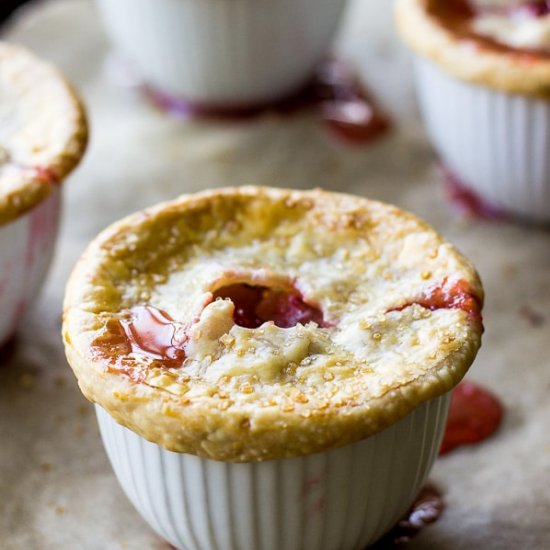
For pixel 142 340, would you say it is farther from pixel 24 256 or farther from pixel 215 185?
pixel 215 185

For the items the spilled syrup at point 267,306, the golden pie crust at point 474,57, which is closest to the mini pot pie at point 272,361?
the spilled syrup at point 267,306

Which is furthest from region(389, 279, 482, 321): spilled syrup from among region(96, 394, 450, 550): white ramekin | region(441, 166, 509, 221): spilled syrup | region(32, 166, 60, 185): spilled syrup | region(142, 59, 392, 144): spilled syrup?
region(142, 59, 392, 144): spilled syrup

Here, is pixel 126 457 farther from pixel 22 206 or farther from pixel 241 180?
pixel 241 180

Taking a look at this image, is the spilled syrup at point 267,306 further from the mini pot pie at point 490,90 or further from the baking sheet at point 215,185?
the mini pot pie at point 490,90

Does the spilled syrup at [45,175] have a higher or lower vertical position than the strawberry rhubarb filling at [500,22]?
lower

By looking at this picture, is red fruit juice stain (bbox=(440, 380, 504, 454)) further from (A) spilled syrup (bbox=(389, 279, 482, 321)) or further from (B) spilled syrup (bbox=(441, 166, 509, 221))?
(B) spilled syrup (bbox=(441, 166, 509, 221))

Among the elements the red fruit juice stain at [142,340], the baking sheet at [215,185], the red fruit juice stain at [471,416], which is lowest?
the baking sheet at [215,185]

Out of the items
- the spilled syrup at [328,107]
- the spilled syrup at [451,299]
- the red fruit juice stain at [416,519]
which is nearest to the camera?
the spilled syrup at [451,299]
